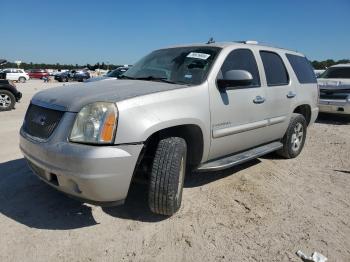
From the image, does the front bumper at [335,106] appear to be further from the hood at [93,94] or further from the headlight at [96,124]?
the headlight at [96,124]

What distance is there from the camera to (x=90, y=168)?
9.32ft

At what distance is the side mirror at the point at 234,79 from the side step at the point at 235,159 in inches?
33.3

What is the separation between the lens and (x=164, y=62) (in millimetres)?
4410

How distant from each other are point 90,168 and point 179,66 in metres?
1.83

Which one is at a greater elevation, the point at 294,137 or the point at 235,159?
the point at 235,159

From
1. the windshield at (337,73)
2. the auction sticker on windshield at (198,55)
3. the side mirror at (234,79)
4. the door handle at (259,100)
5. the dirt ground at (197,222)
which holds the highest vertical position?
the auction sticker on windshield at (198,55)

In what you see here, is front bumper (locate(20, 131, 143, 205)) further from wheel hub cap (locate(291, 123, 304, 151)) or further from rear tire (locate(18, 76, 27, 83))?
rear tire (locate(18, 76, 27, 83))

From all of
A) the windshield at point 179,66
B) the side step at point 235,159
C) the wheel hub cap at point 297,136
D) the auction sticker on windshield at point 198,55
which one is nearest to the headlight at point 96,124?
the windshield at point 179,66

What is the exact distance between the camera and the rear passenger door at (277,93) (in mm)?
4762

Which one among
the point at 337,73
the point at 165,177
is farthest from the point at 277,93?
the point at 337,73

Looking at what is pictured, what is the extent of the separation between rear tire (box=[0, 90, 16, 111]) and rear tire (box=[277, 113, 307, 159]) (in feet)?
29.5

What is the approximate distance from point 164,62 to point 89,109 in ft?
5.50

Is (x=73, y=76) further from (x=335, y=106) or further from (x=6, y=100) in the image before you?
(x=335, y=106)

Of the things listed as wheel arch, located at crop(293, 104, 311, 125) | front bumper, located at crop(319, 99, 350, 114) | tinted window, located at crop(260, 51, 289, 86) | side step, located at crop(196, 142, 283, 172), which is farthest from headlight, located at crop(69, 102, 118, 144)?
front bumper, located at crop(319, 99, 350, 114)
